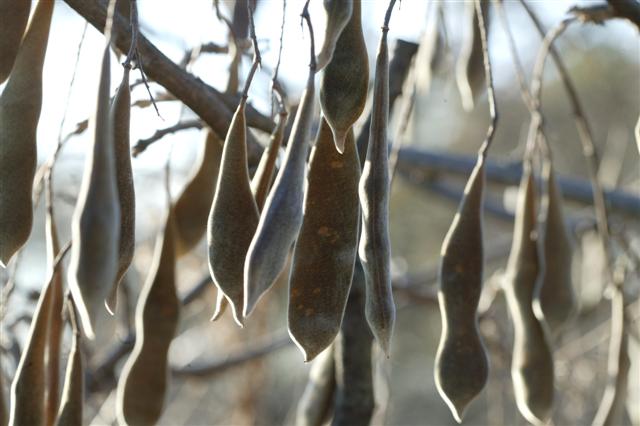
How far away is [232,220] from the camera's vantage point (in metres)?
0.68

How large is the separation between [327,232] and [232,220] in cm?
6

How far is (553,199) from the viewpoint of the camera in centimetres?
102

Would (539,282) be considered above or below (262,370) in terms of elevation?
above

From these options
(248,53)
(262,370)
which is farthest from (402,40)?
(262,370)

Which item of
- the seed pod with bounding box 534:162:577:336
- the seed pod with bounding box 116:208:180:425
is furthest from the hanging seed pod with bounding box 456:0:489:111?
the seed pod with bounding box 116:208:180:425

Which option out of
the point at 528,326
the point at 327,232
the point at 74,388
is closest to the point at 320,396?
the point at 528,326

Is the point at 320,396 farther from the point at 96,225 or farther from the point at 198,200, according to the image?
the point at 96,225

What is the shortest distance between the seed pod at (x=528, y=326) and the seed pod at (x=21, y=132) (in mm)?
440

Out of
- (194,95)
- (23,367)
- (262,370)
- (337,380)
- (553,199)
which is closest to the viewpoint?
(23,367)

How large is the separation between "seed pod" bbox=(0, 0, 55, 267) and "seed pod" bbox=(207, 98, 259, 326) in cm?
14

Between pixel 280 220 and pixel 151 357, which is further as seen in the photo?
pixel 151 357

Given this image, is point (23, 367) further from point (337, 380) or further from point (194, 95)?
point (337, 380)

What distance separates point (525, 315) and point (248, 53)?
0.44m

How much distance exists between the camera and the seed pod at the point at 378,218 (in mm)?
658
